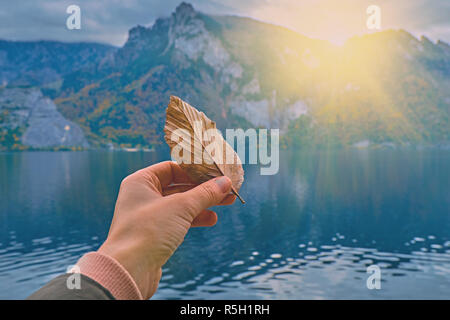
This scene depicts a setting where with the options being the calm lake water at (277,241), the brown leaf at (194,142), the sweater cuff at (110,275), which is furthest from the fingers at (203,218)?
the calm lake water at (277,241)

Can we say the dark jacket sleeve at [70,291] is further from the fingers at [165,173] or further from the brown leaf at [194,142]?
the brown leaf at [194,142]

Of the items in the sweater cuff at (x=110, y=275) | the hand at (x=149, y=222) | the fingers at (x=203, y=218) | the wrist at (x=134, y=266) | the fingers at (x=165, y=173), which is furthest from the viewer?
the fingers at (x=203, y=218)

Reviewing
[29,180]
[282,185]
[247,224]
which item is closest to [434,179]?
[282,185]

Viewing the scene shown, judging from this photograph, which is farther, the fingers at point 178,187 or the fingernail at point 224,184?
the fingers at point 178,187

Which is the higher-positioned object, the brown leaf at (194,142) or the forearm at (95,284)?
the brown leaf at (194,142)

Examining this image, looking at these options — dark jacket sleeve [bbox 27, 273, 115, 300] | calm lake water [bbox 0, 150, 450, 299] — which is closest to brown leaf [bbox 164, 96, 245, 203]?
dark jacket sleeve [bbox 27, 273, 115, 300]
